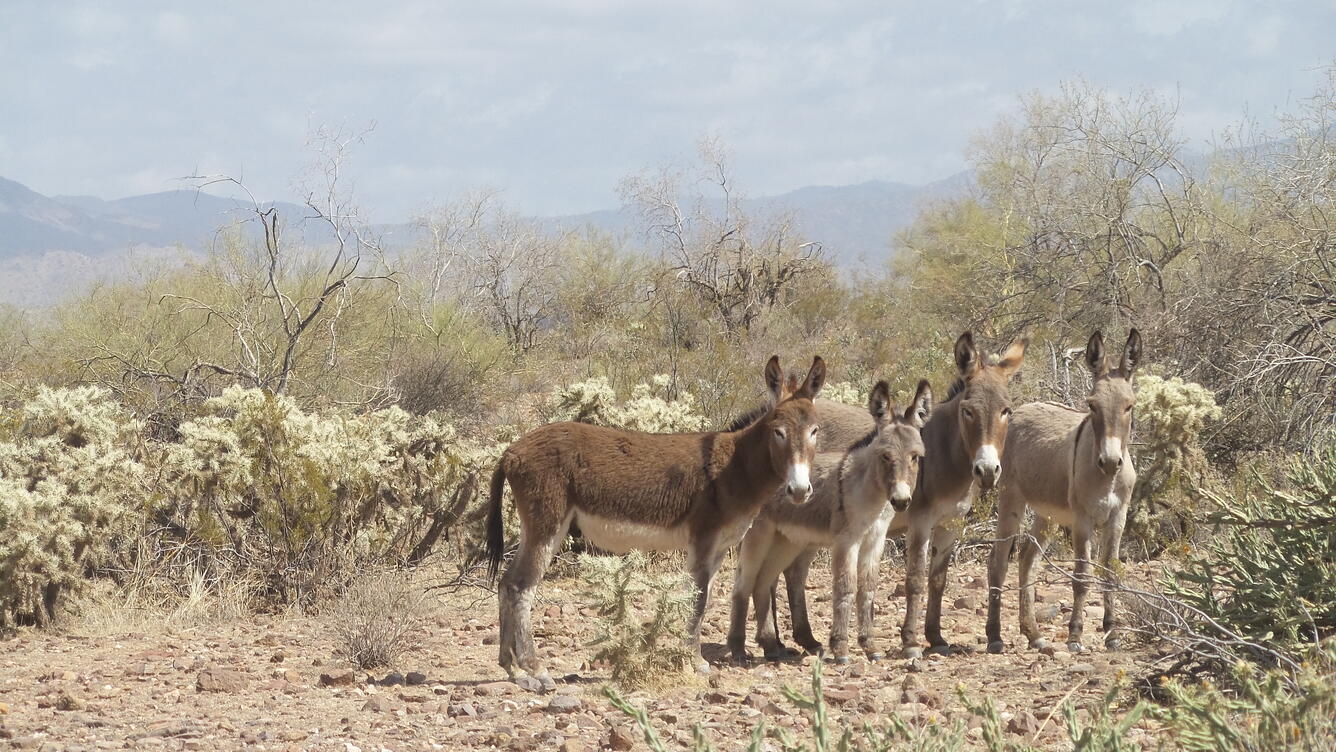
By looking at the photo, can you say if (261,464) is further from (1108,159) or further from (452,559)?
(1108,159)

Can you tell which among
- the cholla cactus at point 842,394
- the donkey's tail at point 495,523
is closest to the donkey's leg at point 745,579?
the donkey's tail at point 495,523

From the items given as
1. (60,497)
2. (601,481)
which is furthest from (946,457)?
(60,497)

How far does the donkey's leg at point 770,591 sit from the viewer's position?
371 inches

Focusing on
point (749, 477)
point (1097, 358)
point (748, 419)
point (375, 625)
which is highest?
point (1097, 358)

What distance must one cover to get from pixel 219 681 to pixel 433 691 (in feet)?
4.36

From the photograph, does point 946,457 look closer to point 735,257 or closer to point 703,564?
point 703,564

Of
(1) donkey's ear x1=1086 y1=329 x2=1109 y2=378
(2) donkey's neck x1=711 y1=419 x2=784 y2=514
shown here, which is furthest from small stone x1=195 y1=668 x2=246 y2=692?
(1) donkey's ear x1=1086 y1=329 x2=1109 y2=378

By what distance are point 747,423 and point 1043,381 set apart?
728 centimetres

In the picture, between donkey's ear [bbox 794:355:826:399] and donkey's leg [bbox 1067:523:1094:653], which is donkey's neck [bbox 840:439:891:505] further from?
donkey's leg [bbox 1067:523:1094:653]

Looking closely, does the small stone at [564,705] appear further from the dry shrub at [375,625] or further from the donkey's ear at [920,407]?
the donkey's ear at [920,407]

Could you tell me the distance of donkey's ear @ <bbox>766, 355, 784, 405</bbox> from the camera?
8.90 meters

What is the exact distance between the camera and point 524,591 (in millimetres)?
8586

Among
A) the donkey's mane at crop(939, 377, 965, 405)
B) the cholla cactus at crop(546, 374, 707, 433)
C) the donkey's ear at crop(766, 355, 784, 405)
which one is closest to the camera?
the donkey's ear at crop(766, 355, 784, 405)

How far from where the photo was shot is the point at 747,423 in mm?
9422
